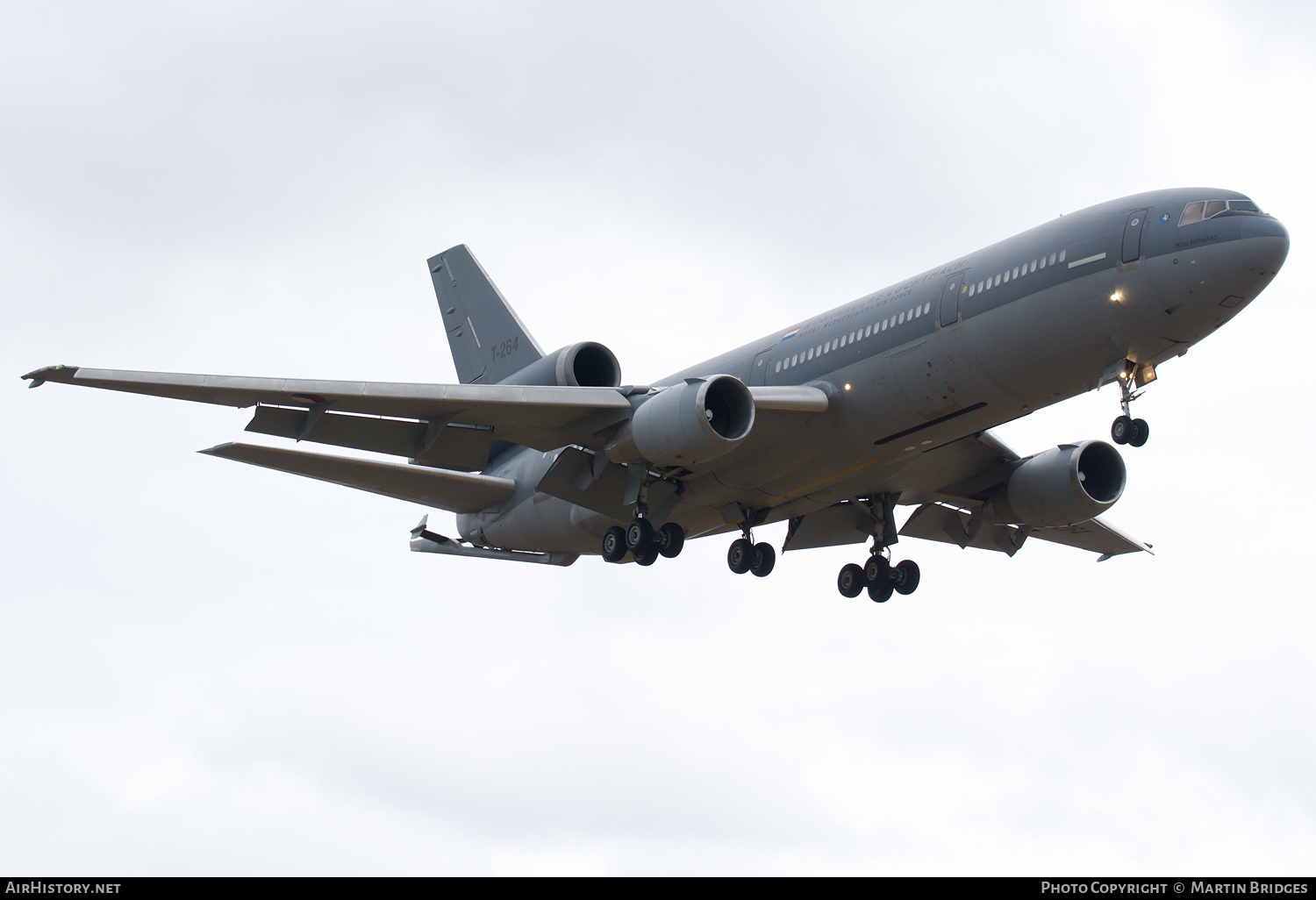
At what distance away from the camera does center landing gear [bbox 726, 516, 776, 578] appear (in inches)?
998

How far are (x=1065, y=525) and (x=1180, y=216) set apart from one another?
8.76m

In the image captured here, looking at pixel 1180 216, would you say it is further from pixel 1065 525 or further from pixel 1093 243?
pixel 1065 525

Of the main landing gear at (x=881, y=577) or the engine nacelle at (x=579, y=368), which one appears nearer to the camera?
the engine nacelle at (x=579, y=368)

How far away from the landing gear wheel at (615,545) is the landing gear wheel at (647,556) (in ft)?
1.64

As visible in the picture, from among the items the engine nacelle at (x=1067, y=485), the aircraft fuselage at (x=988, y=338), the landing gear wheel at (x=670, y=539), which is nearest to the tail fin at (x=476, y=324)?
the aircraft fuselage at (x=988, y=338)

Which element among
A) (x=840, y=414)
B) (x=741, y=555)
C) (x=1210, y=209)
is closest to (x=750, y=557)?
(x=741, y=555)

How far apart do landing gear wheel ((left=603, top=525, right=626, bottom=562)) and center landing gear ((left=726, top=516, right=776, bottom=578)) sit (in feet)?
9.51

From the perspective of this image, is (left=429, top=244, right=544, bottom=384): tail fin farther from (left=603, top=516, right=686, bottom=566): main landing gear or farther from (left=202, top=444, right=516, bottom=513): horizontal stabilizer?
(left=603, top=516, right=686, bottom=566): main landing gear

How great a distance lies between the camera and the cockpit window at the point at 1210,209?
18766 mm

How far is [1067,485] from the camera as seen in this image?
2508cm

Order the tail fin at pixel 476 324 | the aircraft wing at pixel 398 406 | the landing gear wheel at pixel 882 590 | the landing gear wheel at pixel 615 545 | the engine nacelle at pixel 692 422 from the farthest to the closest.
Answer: the tail fin at pixel 476 324 → the landing gear wheel at pixel 882 590 → the landing gear wheel at pixel 615 545 → the engine nacelle at pixel 692 422 → the aircraft wing at pixel 398 406

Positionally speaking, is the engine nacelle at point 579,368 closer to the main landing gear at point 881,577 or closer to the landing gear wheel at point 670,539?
the landing gear wheel at point 670,539

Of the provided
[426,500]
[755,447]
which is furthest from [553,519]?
[755,447]

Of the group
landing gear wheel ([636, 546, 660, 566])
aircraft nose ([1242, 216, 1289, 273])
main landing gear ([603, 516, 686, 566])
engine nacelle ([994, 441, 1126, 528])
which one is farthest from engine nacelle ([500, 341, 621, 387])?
aircraft nose ([1242, 216, 1289, 273])
